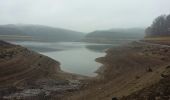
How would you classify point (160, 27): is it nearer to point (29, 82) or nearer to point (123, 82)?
point (123, 82)

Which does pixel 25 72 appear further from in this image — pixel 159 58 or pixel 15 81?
pixel 159 58

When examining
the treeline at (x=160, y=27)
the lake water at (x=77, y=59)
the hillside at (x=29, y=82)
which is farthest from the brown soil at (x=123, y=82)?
the treeline at (x=160, y=27)

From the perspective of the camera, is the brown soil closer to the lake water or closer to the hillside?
the hillside

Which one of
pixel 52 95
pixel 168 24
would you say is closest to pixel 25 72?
pixel 52 95

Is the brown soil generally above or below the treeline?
below

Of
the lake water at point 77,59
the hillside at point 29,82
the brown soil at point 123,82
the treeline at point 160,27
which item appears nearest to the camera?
the brown soil at point 123,82

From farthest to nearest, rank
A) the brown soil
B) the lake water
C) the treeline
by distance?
the treeline → the lake water → the brown soil

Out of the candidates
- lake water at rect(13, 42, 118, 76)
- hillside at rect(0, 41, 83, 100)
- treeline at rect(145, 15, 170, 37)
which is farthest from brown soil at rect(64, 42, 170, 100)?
treeline at rect(145, 15, 170, 37)

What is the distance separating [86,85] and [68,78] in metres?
6.56

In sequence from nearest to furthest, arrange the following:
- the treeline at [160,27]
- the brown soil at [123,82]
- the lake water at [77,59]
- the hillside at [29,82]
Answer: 1. the brown soil at [123,82]
2. the hillside at [29,82]
3. the lake water at [77,59]
4. the treeline at [160,27]

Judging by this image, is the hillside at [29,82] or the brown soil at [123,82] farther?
the hillside at [29,82]

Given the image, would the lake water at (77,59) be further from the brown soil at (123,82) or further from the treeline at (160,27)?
the treeline at (160,27)

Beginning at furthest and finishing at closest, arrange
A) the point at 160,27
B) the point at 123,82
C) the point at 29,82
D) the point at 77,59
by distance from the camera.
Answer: the point at 160,27, the point at 77,59, the point at 29,82, the point at 123,82

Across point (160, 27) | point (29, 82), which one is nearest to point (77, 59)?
point (29, 82)
